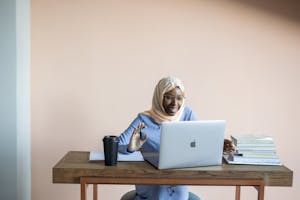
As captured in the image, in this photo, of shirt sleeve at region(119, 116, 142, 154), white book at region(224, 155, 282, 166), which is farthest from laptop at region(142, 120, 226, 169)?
shirt sleeve at region(119, 116, 142, 154)

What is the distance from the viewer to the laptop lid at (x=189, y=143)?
159cm

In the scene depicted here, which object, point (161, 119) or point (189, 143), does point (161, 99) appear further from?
point (189, 143)

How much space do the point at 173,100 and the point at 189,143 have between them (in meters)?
0.41

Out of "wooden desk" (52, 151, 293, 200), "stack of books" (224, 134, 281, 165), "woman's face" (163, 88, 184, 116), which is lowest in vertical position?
"wooden desk" (52, 151, 293, 200)

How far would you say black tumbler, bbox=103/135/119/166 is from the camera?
5.39 feet

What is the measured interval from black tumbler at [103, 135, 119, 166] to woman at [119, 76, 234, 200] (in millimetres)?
169

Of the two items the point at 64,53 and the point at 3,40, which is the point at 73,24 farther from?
the point at 3,40

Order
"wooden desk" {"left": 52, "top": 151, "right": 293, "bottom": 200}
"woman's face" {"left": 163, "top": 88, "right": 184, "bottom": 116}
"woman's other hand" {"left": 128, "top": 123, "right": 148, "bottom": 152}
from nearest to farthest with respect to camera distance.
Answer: "wooden desk" {"left": 52, "top": 151, "right": 293, "bottom": 200} → "woman's other hand" {"left": 128, "top": 123, "right": 148, "bottom": 152} → "woman's face" {"left": 163, "top": 88, "right": 184, "bottom": 116}

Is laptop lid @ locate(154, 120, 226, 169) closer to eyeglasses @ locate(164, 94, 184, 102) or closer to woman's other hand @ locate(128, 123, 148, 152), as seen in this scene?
woman's other hand @ locate(128, 123, 148, 152)

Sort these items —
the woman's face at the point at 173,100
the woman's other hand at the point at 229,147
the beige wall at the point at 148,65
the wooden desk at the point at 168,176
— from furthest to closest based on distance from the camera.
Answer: the beige wall at the point at 148,65, the woman's face at the point at 173,100, the woman's other hand at the point at 229,147, the wooden desk at the point at 168,176

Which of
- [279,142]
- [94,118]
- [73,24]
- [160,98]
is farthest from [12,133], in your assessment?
[279,142]

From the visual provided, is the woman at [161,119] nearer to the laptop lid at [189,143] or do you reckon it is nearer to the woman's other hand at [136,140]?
the woman's other hand at [136,140]

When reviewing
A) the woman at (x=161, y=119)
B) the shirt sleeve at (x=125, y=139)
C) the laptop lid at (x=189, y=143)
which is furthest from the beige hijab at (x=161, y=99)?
the laptop lid at (x=189, y=143)

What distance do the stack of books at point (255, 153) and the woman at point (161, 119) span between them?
1.16ft
